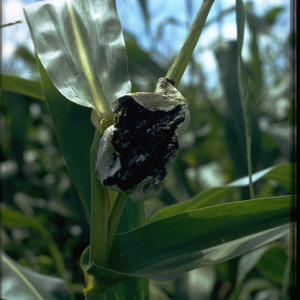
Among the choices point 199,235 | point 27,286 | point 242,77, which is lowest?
point 27,286

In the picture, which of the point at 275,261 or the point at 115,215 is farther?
the point at 275,261

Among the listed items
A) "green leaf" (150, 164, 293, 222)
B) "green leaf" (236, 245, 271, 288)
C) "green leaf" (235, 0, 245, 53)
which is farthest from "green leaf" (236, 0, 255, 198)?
"green leaf" (236, 245, 271, 288)

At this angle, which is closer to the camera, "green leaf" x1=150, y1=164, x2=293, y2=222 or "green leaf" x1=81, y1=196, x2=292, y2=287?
"green leaf" x1=81, y1=196, x2=292, y2=287

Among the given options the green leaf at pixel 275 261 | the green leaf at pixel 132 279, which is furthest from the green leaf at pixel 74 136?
the green leaf at pixel 275 261

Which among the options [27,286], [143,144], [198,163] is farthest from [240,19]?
[198,163]

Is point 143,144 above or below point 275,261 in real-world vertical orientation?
above

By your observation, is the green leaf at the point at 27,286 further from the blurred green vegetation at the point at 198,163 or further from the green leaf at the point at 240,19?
the green leaf at the point at 240,19

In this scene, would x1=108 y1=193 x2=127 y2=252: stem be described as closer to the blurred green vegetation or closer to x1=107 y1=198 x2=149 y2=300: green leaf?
x1=107 y1=198 x2=149 y2=300: green leaf

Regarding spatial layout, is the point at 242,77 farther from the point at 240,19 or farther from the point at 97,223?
the point at 97,223
